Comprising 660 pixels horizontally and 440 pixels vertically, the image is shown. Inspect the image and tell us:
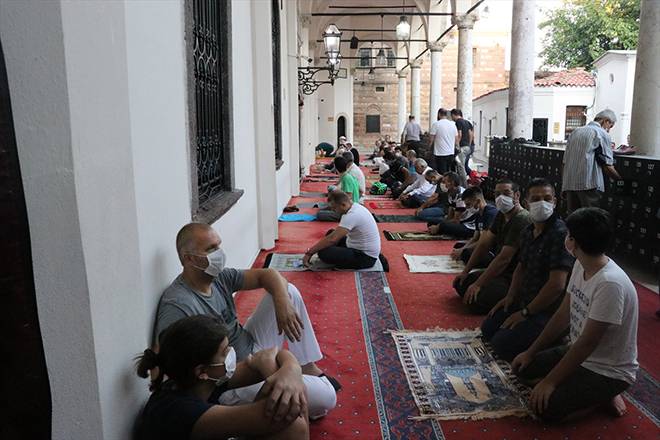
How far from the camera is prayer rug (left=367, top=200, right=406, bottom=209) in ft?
35.4

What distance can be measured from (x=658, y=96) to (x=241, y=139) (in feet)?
15.1

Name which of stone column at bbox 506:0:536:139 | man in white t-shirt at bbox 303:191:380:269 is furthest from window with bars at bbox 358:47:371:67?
man in white t-shirt at bbox 303:191:380:269

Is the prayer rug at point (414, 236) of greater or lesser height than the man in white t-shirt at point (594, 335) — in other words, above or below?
below

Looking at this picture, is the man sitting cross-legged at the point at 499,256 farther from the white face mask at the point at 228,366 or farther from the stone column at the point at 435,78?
the stone column at the point at 435,78

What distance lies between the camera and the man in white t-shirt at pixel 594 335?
9.14 ft

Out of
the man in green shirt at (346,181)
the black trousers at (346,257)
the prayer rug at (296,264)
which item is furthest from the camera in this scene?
the man in green shirt at (346,181)

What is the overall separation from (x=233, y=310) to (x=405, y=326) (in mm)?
1739

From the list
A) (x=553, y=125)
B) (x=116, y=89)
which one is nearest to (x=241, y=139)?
(x=116, y=89)

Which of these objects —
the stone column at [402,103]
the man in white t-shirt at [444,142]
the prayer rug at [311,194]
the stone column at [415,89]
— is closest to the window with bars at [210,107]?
the man in white t-shirt at [444,142]

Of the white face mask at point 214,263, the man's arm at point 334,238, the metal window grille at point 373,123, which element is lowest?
the man's arm at point 334,238

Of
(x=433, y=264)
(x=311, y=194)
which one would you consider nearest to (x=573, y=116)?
(x=311, y=194)

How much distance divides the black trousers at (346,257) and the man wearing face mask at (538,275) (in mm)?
2337

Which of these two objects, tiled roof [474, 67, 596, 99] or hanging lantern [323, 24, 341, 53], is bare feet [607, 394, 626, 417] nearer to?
hanging lantern [323, 24, 341, 53]

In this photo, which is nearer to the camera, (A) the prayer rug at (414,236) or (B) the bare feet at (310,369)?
(B) the bare feet at (310,369)
